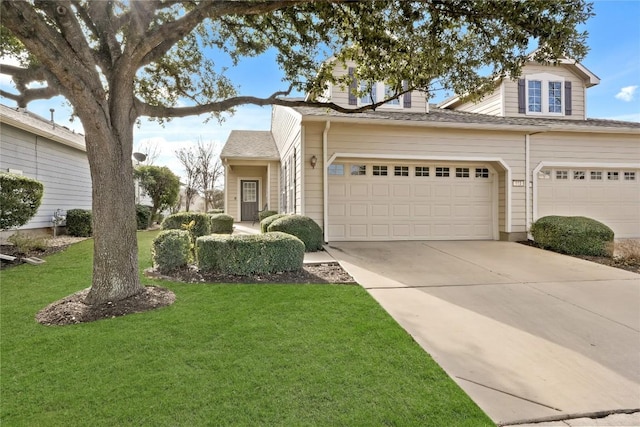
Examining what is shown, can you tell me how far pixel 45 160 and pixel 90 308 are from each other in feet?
31.5

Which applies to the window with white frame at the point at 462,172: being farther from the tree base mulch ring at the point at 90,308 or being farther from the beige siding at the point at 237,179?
the beige siding at the point at 237,179

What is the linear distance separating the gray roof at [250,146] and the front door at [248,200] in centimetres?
216

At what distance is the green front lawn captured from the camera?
2.17 metres

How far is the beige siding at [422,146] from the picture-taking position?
902 centimetres

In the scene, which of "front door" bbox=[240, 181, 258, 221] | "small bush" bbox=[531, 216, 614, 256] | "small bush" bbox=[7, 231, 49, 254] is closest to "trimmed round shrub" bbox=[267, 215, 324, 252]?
"small bush" bbox=[7, 231, 49, 254]

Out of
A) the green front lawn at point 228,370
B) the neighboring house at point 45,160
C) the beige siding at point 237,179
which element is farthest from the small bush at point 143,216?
the green front lawn at point 228,370

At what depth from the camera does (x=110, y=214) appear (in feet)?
13.7

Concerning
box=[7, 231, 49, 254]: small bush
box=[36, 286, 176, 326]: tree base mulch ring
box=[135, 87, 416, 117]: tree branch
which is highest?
box=[135, 87, 416, 117]: tree branch

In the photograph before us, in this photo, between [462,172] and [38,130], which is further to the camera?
[462,172]

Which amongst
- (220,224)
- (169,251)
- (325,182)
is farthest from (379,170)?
(169,251)

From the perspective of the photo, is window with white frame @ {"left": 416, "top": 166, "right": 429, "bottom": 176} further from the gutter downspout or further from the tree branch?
the tree branch

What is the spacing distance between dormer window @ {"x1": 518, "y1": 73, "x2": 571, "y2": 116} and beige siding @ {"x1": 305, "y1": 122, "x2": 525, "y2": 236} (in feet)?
7.36

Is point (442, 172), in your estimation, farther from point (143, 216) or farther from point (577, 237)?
point (143, 216)

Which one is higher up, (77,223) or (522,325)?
(77,223)
